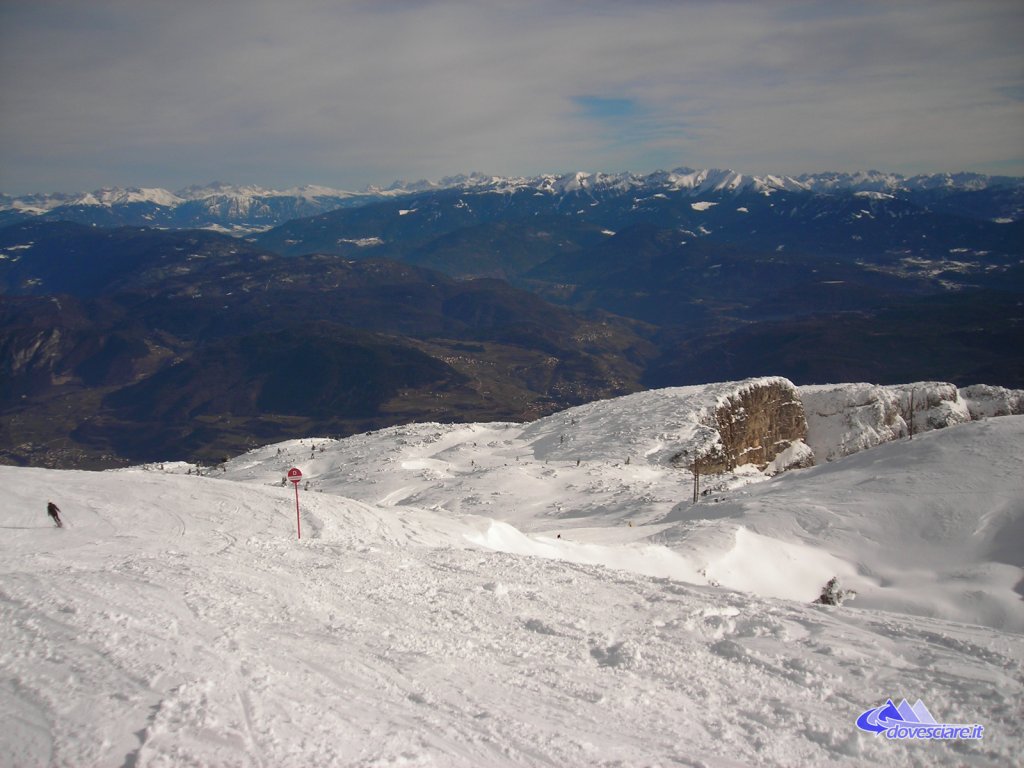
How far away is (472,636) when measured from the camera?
11.7 meters

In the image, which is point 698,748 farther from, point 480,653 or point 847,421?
point 847,421

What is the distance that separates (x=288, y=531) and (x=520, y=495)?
23.5 meters

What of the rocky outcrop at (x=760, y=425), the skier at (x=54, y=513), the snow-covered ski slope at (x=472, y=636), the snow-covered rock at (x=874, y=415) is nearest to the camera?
the snow-covered ski slope at (x=472, y=636)

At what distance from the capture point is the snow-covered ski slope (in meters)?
8.38

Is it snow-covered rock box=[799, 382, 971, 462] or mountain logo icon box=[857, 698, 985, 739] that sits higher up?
mountain logo icon box=[857, 698, 985, 739]

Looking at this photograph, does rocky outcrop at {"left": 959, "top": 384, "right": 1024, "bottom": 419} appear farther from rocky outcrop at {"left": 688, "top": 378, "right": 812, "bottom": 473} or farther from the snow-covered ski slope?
the snow-covered ski slope

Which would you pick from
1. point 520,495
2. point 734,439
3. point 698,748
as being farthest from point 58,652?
point 734,439

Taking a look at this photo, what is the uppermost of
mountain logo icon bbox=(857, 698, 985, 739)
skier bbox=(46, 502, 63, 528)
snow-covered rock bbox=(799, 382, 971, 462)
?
skier bbox=(46, 502, 63, 528)

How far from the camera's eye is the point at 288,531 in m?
20.3

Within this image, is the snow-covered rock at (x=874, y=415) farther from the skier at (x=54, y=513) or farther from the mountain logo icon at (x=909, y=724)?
the skier at (x=54, y=513)

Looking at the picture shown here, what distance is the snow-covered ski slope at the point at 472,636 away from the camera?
27.5 ft

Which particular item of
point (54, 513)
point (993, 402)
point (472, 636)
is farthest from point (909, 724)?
point (993, 402)

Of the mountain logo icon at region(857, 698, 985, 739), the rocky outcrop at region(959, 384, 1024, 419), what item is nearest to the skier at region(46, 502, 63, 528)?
the mountain logo icon at region(857, 698, 985, 739)

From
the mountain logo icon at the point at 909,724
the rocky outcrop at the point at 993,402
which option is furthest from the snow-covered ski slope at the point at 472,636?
the rocky outcrop at the point at 993,402
